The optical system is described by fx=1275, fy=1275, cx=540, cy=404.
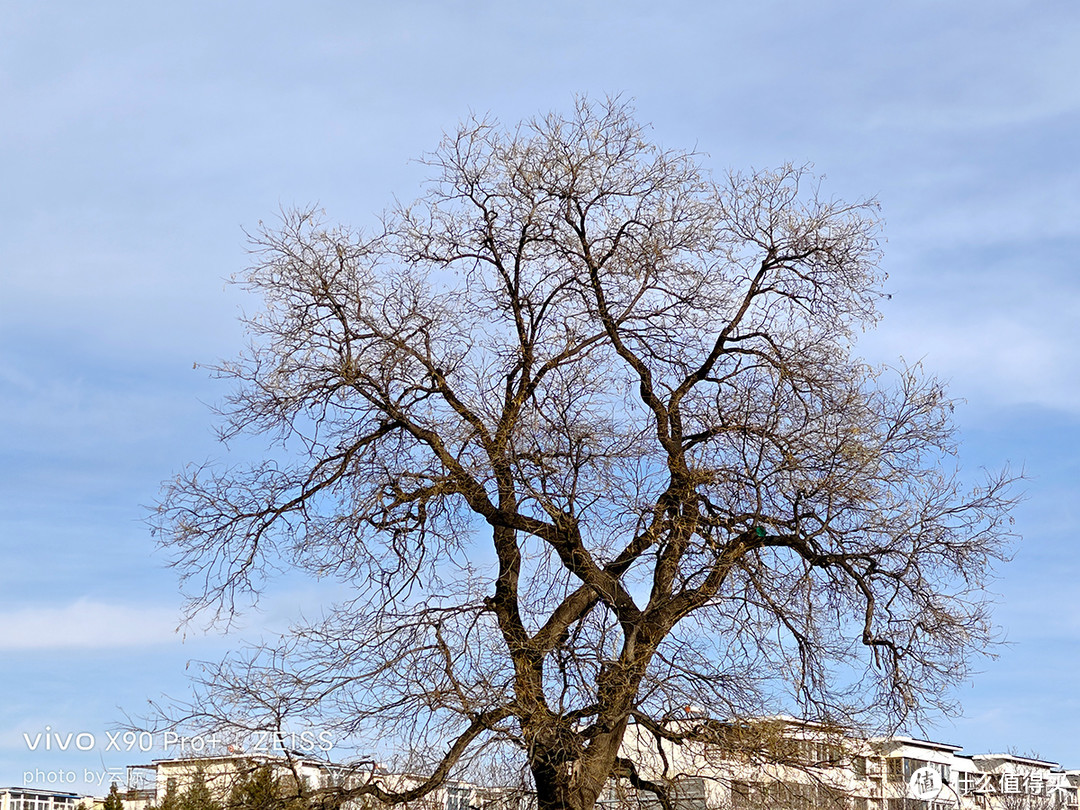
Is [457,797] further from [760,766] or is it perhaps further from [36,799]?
[36,799]

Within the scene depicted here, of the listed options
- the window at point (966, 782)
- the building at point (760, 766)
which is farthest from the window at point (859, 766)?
the window at point (966, 782)

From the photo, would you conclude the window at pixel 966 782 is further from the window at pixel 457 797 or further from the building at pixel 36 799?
the window at pixel 457 797

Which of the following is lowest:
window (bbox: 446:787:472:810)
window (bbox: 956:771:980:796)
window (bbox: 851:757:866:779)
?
window (bbox: 956:771:980:796)

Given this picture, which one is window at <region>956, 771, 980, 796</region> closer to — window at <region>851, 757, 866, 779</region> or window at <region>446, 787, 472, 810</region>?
window at <region>851, 757, 866, 779</region>

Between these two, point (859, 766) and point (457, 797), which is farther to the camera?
point (457, 797)

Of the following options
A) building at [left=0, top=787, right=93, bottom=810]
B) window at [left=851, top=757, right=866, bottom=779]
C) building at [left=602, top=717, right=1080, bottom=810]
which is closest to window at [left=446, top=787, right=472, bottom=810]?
building at [left=602, top=717, right=1080, bottom=810]

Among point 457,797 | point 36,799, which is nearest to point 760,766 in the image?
point 457,797

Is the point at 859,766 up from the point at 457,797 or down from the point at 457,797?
up

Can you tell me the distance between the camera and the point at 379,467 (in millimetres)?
12828

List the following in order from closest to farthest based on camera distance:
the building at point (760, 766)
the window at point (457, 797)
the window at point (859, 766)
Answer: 1. the building at point (760, 766)
2. the window at point (859, 766)
3. the window at point (457, 797)

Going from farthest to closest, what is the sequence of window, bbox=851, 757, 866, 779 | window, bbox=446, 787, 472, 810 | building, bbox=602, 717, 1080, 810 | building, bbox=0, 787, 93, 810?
building, bbox=0, 787, 93, 810, window, bbox=446, 787, 472, 810, window, bbox=851, 757, 866, 779, building, bbox=602, 717, 1080, 810

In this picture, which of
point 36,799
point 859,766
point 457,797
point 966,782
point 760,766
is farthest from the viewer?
point 966,782

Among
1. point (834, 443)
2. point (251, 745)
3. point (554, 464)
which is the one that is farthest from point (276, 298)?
point (834, 443)

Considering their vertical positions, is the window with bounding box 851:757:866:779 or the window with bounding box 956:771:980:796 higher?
the window with bounding box 851:757:866:779
